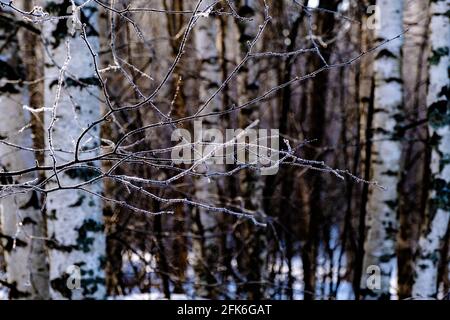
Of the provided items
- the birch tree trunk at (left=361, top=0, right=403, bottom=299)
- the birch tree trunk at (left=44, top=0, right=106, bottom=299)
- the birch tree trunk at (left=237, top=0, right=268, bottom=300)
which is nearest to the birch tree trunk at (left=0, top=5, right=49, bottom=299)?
the birch tree trunk at (left=44, top=0, right=106, bottom=299)

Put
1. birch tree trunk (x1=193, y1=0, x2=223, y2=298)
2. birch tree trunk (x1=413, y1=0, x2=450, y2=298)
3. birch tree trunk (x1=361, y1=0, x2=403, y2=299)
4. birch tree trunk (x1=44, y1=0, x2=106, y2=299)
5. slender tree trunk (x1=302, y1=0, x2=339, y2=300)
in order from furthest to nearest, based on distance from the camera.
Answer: slender tree trunk (x1=302, y1=0, x2=339, y2=300), birch tree trunk (x1=193, y1=0, x2=223, y2=298), birch tree trunk (x1=361, y1=0, x2=403, y2=299), birch tree trunk (x1=413, y1=0, x2=450, y2=298), birch tree trunk (x1=44, y1=0, x2=106, y2=299)

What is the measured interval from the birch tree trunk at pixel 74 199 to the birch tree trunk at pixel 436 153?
2.42m

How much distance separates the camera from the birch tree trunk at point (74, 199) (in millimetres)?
3342

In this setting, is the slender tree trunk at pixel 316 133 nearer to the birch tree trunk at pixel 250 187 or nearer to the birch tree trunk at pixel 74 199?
the birch tree trunk at pixel 250 187

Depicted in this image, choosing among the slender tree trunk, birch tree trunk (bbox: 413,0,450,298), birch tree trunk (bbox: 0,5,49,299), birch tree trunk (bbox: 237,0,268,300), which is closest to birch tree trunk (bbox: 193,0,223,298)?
birch tree trunk (bbox: 237,0,268,300)

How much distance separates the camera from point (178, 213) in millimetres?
7246

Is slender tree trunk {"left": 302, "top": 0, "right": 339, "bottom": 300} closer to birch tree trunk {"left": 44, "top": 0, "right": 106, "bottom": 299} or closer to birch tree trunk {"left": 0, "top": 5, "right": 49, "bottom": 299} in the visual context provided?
birch tree trunk {"left": 0, "top": 5, "right": 49, "bottom": 299}

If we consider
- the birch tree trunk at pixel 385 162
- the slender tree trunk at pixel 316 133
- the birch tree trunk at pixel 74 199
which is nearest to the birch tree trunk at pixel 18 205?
the birch tree trunk at pixel 74 199

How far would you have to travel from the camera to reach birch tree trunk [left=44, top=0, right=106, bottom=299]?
3.34 m

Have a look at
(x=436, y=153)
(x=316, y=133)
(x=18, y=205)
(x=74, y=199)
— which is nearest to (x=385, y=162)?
A: (x=436, y=153)

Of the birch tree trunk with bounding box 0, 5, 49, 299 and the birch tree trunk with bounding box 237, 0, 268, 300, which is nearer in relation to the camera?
the birch tree trunk with bounding box 0, 5, 49, 299

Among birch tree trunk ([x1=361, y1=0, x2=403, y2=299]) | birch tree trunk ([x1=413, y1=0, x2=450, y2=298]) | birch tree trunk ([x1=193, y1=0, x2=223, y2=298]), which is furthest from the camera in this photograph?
birch tree trunk ([x1=193, y1=0, x2=223, y2=298])

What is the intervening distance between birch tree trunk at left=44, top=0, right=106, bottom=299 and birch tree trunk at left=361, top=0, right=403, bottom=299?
253 cm
